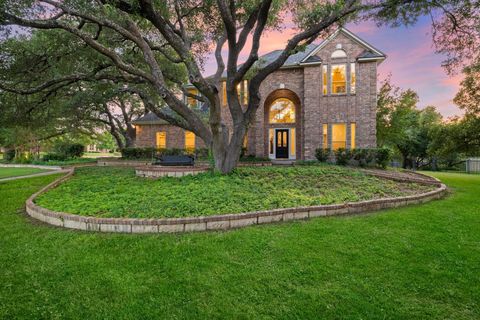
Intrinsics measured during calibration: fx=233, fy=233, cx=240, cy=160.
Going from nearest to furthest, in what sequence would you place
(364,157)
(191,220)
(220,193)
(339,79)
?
(191,220)
(220,193)
(364,157)
(339,79)

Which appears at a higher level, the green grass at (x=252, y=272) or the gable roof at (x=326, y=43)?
the gable roof at (x=326, y=43)

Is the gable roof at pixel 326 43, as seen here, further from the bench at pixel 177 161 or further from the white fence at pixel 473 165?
the white fence at pixel 473 165

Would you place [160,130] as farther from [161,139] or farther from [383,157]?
[383,157]

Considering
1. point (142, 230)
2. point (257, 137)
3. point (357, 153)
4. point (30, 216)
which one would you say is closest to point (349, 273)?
point (142, 230)

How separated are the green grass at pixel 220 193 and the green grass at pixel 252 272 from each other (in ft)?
2.74

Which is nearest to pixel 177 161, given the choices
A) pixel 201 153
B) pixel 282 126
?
pixel 201 153

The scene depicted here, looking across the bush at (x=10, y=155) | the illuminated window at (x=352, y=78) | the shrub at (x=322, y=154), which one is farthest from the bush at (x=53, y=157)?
the illuminated window at (x=352, y=78)

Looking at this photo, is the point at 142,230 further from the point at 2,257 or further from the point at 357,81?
the point at 357,81

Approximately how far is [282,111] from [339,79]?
180 inches

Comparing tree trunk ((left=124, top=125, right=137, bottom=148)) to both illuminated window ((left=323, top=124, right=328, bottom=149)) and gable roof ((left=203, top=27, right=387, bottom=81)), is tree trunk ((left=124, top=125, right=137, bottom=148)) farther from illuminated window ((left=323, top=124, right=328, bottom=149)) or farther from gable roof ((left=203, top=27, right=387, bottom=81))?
illuminated window ((left=323, top=124, right=328, bottom=149))

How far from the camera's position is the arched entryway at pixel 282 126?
17.8 metres

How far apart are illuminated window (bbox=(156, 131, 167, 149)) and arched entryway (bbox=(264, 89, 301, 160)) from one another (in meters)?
9.07

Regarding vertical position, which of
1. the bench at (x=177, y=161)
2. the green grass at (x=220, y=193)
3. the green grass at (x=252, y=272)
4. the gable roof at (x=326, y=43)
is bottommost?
the green grass at (x=252, y=272)

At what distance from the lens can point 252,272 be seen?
3.08 m
